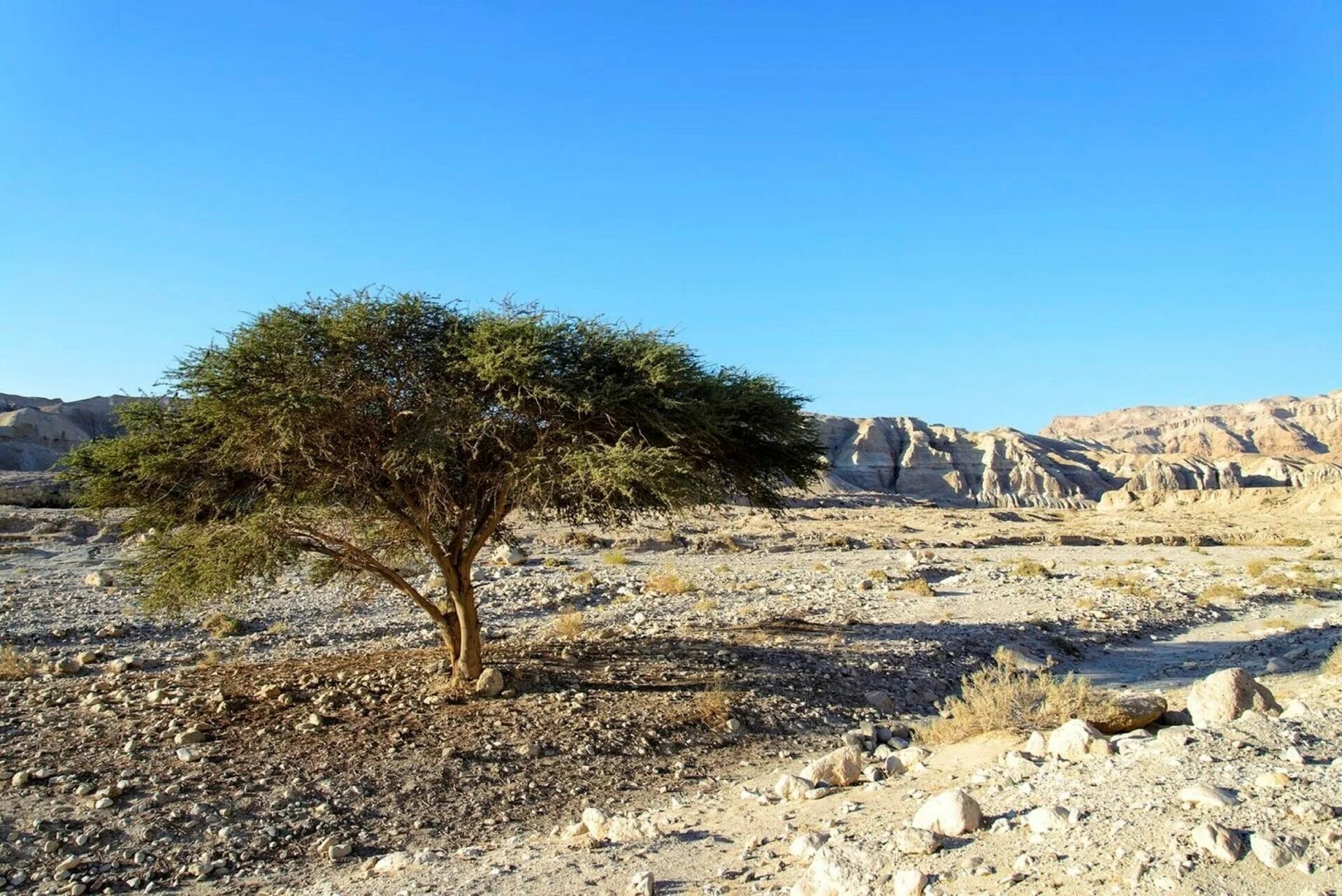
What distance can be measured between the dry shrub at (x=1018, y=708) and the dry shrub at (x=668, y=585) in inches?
469

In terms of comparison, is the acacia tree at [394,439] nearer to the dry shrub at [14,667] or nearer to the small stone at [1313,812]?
the dry shrub at [14,667]

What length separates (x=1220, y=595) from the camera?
2252 cm

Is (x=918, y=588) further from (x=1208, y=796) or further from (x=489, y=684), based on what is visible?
(x=1208, y=796)

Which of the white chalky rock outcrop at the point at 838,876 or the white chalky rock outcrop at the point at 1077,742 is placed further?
the white chalky rock outcrop at the point at 1077,742

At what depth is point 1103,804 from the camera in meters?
5.85

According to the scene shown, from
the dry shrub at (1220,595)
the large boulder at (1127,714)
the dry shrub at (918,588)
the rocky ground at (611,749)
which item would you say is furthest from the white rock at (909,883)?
the dry shrub at (1220,595)

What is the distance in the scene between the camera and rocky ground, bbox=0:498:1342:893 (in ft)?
18.8

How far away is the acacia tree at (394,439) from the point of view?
9.45 meters

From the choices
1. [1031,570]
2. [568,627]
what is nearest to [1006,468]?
[1031,570]

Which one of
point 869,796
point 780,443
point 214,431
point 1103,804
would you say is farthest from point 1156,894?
point 214,431

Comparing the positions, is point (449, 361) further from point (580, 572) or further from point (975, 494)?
point (975, 494)

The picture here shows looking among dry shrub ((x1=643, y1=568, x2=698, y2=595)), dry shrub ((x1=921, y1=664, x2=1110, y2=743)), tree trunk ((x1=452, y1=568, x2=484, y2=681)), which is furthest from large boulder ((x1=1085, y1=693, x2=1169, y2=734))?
dry shrub ((x1=643, y1=568, x2=698, y2=595))

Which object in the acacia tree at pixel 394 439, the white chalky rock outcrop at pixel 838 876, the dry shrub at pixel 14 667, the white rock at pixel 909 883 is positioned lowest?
the white chalky rock outcrop at pixel 838 876

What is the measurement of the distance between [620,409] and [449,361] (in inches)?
82.3
